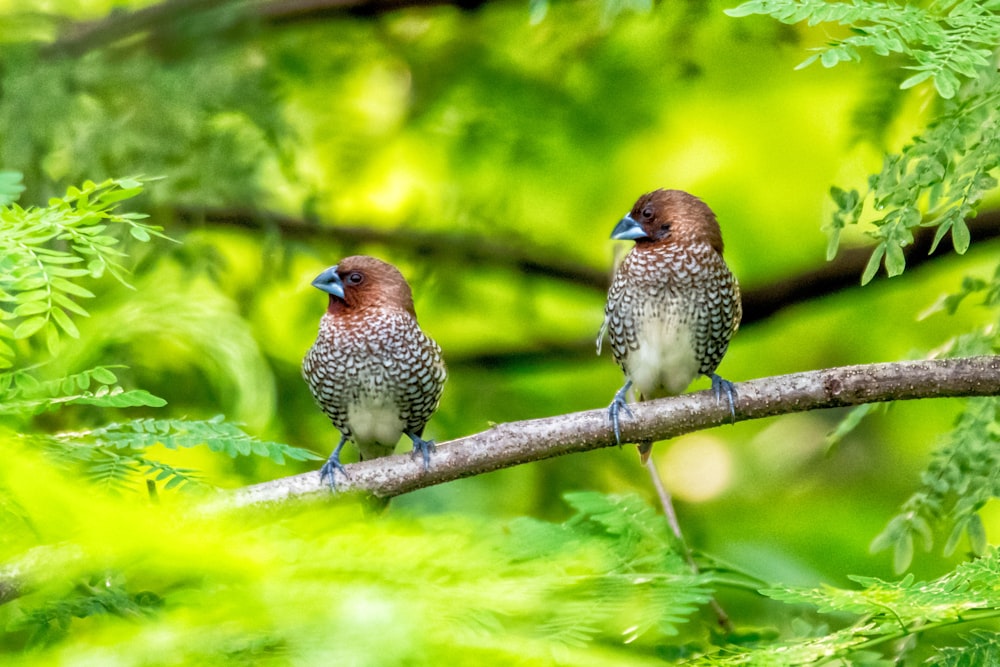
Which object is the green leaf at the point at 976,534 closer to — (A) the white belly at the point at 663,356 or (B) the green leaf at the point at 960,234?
(B) the green leaf at the point at 960,234

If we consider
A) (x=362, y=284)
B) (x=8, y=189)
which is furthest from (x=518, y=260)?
(x=8, y=189)

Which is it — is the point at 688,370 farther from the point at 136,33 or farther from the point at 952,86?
the point at 136,33

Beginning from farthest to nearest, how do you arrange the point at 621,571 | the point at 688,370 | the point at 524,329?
the point at 524,329
the point at 688,370
the point at 621,571

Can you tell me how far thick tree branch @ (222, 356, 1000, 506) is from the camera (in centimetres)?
298

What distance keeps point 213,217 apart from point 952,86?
13.5 ft

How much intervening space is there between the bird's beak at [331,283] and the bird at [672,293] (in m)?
1.16

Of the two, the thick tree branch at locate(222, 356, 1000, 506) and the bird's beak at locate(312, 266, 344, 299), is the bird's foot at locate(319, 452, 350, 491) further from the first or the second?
the bird's beak at locate(312, 266, 344, 299)

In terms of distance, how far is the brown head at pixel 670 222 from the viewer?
180 inches

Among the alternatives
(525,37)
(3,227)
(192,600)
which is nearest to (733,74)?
(525,37)

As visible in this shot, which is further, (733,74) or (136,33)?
(733,74)

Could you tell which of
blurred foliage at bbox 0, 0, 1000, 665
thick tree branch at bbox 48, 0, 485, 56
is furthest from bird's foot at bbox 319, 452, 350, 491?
thick tree branch at bbox 48, 0, 485, 56

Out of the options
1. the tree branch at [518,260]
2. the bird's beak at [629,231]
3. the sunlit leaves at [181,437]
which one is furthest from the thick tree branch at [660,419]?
the tree branch at [518,260]

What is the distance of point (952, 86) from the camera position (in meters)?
2.14

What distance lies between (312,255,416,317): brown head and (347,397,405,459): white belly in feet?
1.36
